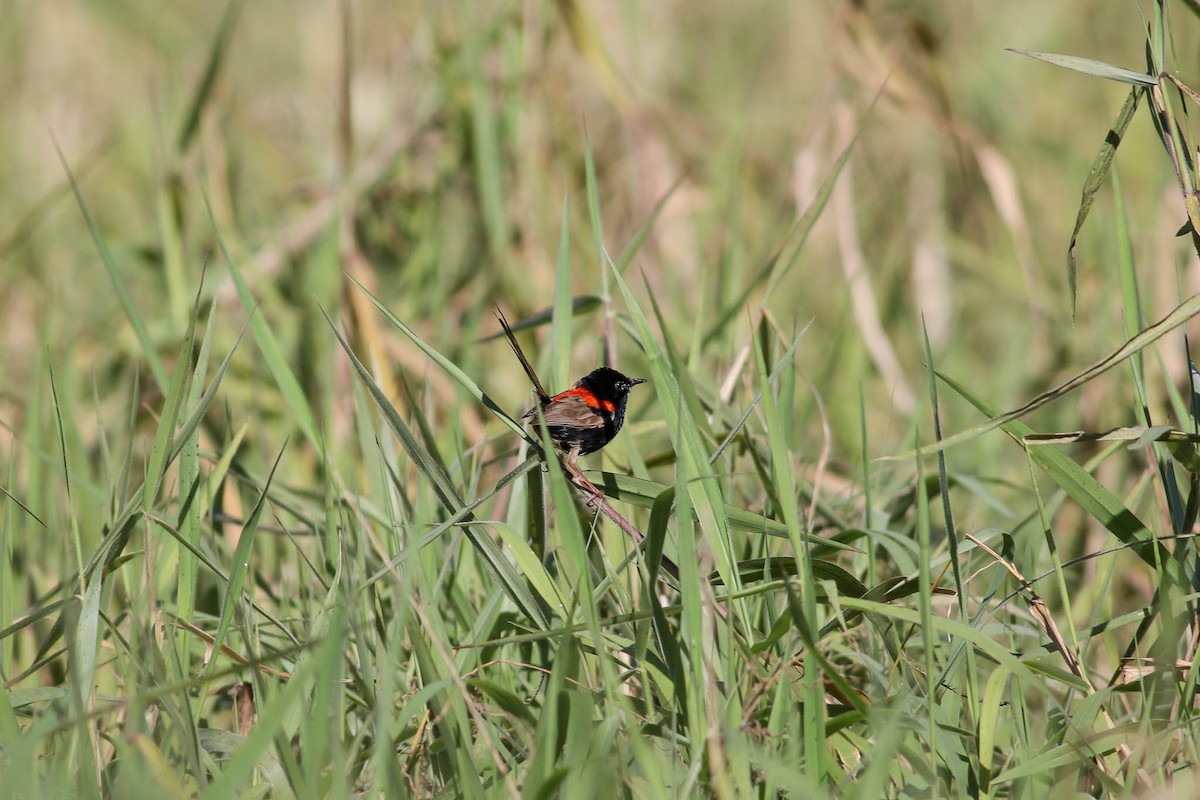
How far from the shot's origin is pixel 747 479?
2963mm

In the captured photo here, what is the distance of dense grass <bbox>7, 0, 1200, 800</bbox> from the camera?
5.80ft

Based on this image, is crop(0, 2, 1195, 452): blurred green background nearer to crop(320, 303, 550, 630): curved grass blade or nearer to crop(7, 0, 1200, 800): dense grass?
crop(7, 0, 1200, 800): dense grass

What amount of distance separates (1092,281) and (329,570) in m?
3.65

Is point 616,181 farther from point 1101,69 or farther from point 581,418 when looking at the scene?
point 1101,69

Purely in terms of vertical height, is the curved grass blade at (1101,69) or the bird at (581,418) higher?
the curved grass blade at (1101,69)

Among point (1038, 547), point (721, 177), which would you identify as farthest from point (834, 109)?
point (1038, 547)

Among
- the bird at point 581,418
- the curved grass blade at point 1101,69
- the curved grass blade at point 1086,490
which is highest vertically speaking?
the curved grass blade at point 1101,69

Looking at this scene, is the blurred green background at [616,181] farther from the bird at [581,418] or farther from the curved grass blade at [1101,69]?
the curved grass blade at [1101,69]

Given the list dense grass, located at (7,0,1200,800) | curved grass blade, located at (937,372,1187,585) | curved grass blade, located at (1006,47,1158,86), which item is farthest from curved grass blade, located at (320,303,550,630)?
curved grass blade, located at (1006,47,1158,86)

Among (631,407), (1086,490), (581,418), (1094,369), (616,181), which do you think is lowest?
(1086,490)

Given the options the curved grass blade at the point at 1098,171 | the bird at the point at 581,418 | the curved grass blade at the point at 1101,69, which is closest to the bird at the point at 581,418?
the bird at the point at 581,418

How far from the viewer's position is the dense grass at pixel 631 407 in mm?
1767

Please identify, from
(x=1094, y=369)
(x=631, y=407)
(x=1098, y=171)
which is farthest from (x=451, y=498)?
(x=631, y=407)

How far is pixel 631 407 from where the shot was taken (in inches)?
140
